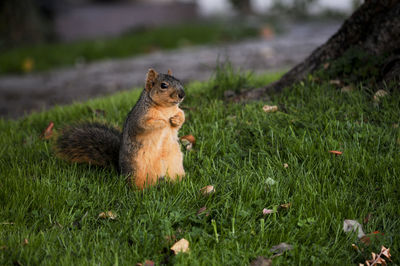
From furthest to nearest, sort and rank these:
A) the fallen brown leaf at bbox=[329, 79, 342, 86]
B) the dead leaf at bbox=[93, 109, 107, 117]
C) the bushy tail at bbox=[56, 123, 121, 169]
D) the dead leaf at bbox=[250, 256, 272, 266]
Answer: the dead leaf at bbox=[93, 109, 107, 117]
the fallen brown leaf at bbox=[329, 79, 342, 86]
the bushy tail at bbox=[56, 123, 121, 169]
the dead leaf at bbox=[250, 256, 272, 266]

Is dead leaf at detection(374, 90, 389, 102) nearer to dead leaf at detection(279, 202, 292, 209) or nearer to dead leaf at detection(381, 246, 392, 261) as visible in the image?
dead leaf at detection(279, 202, 292, 209)

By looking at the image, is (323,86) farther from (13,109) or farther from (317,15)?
(317,15)

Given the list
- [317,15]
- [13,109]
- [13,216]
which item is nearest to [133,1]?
[317,15]

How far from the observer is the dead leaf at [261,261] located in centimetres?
206

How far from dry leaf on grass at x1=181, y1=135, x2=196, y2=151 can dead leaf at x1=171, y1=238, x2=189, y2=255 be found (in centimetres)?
121

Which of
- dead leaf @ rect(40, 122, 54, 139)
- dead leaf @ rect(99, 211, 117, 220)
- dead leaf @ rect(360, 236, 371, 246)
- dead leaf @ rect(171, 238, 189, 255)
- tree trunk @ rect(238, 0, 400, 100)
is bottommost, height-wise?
dead leaf @ rect(360, 236, 371, 246)

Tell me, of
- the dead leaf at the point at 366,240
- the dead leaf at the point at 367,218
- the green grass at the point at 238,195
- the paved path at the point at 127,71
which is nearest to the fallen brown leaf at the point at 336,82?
the green grass at the point at 238,195

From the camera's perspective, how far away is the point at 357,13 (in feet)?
12.9

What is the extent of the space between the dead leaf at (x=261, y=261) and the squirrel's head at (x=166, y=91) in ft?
3.38

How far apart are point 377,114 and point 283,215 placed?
1.37 m

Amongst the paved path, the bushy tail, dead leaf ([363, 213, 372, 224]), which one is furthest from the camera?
the paved path

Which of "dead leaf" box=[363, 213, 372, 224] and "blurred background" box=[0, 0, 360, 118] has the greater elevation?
"blurred background" box=[0, 0, 360, 118]

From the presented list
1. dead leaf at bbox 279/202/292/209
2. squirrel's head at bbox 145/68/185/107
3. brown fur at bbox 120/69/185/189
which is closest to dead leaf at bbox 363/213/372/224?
dead leaf at bbox 279/202/292/209

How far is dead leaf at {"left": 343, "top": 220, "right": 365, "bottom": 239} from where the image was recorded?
2.26 meters
